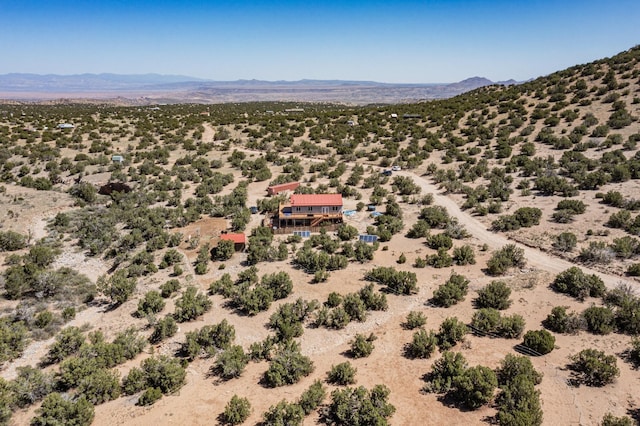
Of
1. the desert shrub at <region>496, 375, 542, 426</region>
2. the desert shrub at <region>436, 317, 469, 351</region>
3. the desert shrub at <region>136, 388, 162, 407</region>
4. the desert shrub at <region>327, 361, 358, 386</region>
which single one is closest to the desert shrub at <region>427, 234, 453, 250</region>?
the desert shrub at <region>436, 317, 469, 351</region>

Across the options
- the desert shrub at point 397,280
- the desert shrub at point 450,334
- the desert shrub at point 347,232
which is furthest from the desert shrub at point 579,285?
the desert shrub at point 347,232

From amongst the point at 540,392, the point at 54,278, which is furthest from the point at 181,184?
the point at 540,392

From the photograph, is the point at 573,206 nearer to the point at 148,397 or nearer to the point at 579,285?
the point at 579,285

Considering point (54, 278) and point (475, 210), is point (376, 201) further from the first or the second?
point (54, 278)

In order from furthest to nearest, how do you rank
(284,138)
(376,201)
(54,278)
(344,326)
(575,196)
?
(284,138) < (376,201) < (575,196) < (54,278) < (344,326)

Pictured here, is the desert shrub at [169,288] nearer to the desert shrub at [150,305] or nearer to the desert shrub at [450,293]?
the desert shrub at [150,305]

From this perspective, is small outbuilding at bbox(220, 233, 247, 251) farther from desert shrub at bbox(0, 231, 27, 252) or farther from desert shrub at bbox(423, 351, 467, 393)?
desert shrub at bbox(423, 351, 467, 393)
